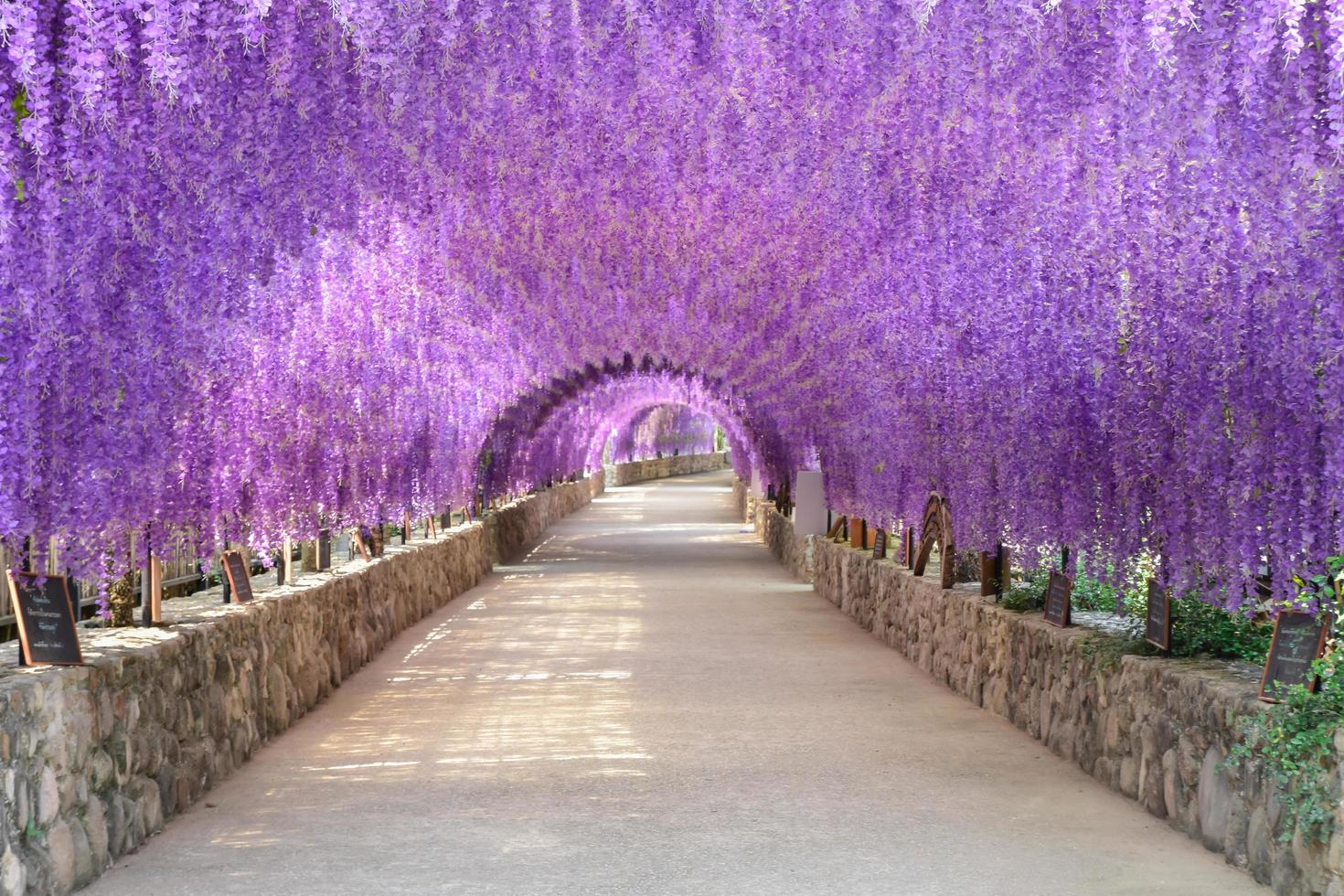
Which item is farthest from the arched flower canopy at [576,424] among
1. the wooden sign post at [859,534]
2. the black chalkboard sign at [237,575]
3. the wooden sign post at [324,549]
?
the black chalkboard sign at [237,575]

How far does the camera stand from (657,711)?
7.71 m

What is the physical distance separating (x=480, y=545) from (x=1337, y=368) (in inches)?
550

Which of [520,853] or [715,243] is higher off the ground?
[715,243]

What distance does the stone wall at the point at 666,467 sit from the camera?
1890 inches

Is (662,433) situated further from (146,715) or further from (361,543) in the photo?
(146,715)

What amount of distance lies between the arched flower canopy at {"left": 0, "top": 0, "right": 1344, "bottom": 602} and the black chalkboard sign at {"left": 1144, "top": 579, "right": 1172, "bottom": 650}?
0.22m

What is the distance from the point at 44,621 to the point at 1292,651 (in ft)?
12.5

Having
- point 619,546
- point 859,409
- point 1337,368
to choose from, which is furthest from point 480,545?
point 1337,368

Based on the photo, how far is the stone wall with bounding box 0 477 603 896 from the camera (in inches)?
165

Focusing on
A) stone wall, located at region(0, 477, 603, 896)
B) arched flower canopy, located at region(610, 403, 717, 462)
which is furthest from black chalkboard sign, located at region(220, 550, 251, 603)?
arched flower canopy, located at region(610, 403, 717, 462)

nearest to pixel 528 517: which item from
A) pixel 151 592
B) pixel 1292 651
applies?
pixel 151 592

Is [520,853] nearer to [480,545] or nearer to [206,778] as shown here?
[206,778]

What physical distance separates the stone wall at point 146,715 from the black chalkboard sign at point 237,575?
99 mm

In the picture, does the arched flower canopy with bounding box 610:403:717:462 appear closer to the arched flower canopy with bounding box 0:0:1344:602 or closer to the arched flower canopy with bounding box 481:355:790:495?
the arched flower canopy with bounding box 481:355:790:495
